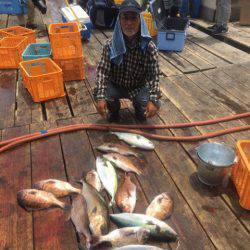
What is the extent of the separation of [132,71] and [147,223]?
1.99m

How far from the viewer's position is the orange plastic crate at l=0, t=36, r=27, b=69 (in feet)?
17.6

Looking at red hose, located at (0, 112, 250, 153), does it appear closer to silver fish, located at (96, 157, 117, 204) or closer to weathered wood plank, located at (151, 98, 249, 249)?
weathered wood plank, located at (151, 98, 249, 249)

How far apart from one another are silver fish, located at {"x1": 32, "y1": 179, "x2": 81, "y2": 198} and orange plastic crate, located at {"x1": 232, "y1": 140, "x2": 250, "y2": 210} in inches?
56.7

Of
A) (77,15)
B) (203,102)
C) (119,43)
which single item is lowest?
(203,102)

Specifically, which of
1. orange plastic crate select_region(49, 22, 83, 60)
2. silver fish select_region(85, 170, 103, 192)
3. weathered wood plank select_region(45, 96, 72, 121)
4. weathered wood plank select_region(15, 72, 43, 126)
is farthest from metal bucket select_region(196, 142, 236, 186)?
orange plastic crate select_region(49, 22, 83, 60)

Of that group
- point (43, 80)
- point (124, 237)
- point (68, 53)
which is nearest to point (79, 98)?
point (43, 80)

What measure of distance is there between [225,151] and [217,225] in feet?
2.34

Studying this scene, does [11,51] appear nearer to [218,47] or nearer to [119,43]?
[119,43]

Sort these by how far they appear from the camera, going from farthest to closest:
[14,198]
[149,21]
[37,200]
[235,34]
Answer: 1. [235,34]
2. [149,21]
3. [14,198]
4. [37,200]

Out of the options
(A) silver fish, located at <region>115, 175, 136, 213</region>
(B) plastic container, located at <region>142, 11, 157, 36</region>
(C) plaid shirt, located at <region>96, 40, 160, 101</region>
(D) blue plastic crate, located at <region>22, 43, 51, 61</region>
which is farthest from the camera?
(B) plastic container, located at <region>142, 11, 157, 36</region>

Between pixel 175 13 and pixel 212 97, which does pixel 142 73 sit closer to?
pixel 212 97

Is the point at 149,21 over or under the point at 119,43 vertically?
under

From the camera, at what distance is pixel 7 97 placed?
4.69 meters

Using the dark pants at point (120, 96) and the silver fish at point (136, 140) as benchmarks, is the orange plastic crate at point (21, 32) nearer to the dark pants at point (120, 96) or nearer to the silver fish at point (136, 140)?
the dark pants at point (120, 96)
